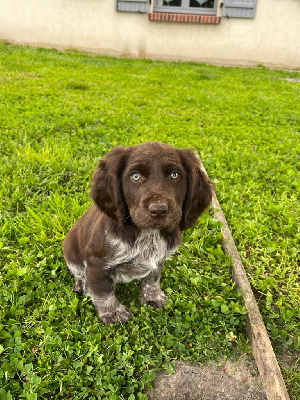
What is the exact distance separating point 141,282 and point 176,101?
6.91m

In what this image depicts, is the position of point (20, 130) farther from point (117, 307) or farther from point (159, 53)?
point (159, 53)

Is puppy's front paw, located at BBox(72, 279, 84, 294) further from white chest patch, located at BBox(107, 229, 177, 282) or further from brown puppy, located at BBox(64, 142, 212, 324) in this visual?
white chest patch, located at BBox(107, 229, 177, 282)

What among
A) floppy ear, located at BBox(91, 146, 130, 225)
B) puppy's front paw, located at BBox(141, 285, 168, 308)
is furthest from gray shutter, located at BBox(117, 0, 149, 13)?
puppy's front paw, located at BBox(141, 285, 168, 308)

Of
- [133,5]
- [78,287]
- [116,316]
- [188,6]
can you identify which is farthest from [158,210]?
[188,6]

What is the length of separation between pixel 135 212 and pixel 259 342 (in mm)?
1539

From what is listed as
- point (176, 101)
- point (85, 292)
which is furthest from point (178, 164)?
point (176, 101)

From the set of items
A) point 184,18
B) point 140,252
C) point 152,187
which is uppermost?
point 184,18

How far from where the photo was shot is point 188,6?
594 inches

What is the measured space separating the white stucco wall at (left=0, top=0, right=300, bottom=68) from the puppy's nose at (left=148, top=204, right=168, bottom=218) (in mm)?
14748

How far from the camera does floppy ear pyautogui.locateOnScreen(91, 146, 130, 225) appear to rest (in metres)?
2.51

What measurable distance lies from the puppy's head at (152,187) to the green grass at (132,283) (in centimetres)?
103

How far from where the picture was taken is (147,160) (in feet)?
7.88

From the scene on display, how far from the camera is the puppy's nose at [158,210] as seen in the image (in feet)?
7.13

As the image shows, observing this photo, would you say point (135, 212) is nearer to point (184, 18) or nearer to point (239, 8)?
point (184, 18)
